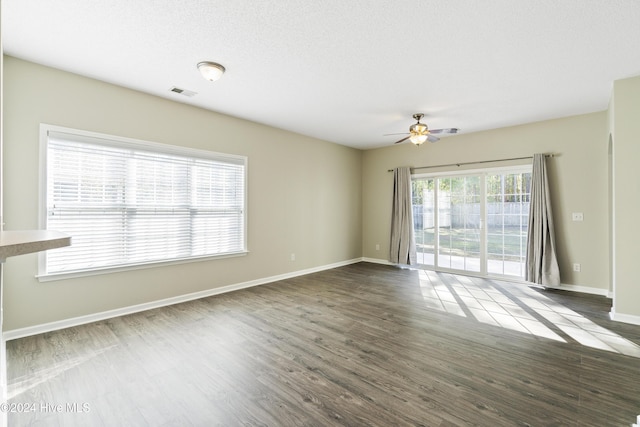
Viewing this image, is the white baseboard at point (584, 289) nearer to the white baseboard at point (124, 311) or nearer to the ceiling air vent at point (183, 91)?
the white baseboard at point (124, 311)

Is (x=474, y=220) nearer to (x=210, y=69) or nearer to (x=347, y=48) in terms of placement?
(x=347, y=48)

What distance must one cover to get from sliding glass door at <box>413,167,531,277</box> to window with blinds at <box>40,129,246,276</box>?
393 cm

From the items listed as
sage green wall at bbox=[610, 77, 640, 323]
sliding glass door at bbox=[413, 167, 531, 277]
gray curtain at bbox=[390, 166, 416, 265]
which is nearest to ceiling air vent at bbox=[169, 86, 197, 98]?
gray curtain at bbox=[390, 166, 416, 265]

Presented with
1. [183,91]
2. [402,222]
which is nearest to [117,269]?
A: [183,91]

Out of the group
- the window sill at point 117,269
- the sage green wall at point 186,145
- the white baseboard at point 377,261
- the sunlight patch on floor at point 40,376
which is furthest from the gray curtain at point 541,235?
the sunlight patch on floor at point 40,376

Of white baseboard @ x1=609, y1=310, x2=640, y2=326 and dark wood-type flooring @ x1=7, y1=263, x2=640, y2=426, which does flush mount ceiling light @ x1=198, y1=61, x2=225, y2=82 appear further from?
white baseboard @ x1=609, y1=310, x2=640, y2=326

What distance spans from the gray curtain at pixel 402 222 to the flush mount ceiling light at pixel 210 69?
4539 millimetres

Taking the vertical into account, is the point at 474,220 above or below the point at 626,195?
below

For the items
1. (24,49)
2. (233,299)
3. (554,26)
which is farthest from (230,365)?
(554,26)

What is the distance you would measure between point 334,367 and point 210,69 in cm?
314

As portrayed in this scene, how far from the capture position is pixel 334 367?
2.48 metres

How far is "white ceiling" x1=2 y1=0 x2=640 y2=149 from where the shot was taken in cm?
230

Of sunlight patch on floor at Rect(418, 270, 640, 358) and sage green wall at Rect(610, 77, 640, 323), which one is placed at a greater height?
sage green wall at Rect(610, 77, 640, 323)

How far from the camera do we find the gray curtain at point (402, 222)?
650 cm
